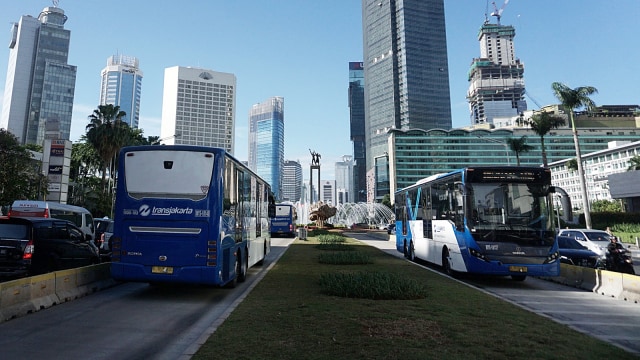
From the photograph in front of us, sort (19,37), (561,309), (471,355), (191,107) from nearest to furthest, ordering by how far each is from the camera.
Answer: (471,355) → (561,309) → (191,107) → (19,37)

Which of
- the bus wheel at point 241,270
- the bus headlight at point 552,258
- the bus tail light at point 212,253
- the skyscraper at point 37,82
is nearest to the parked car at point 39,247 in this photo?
the bus tail light at point 212,253

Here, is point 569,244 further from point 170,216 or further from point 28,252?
point 28,252

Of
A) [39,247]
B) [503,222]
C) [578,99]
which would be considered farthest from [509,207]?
[578,99]

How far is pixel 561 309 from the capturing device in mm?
8406

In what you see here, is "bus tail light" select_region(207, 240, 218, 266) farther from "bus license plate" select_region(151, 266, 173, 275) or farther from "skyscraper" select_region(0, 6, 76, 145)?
"skyscraper" select_region(0, 6, 76, 145)

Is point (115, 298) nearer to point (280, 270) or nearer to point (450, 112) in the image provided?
point (280, 270)

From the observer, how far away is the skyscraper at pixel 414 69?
610ft

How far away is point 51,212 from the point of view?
1831 cm

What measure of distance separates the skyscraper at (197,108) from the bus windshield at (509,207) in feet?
424

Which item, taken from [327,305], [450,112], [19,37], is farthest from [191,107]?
[327,305]

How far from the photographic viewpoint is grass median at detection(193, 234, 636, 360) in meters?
4.83

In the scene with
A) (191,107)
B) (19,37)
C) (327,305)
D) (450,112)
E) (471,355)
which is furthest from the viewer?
(450,112)

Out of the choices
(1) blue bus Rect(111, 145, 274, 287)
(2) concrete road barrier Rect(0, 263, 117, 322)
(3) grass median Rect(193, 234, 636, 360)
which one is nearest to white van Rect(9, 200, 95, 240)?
(2) concrete road barrier Rect(0, 263, 117, 322)

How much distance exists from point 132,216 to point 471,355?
7353 millimetres
